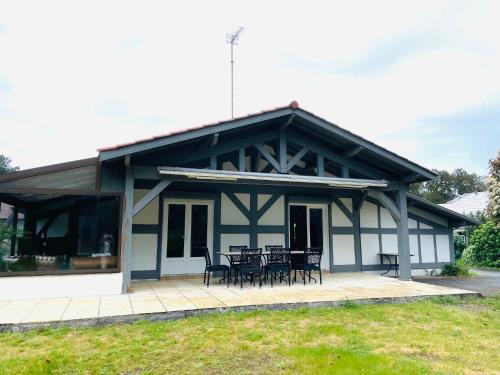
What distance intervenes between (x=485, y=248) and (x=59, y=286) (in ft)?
49.0

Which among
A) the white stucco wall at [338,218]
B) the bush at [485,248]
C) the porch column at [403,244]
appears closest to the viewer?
the porch column at [403,244]

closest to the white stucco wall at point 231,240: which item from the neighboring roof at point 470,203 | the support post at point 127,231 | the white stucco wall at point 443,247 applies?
the support post at point 127,231

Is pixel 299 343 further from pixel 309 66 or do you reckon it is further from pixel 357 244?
pixel 309 66

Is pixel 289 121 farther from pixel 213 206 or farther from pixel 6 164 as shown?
pixel 6 164

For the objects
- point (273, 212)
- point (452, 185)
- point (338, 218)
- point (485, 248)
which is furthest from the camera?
point (452, 185)

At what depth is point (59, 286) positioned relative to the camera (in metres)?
5.59

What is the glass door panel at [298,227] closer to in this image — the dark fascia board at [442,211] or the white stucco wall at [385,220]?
the white stucco wall at [385,220]

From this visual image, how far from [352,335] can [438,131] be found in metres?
26.8

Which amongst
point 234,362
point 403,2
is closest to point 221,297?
point 234,362

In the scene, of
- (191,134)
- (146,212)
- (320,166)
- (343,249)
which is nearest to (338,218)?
(343,249)

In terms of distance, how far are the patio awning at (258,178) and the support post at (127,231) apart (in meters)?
0.57

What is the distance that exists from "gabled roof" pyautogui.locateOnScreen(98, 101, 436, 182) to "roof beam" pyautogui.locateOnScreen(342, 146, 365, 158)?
0.19 ft

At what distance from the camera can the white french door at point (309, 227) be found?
9.05 meters

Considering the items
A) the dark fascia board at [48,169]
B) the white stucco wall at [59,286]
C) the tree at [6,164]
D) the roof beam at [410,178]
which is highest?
the tree at [6,164]
